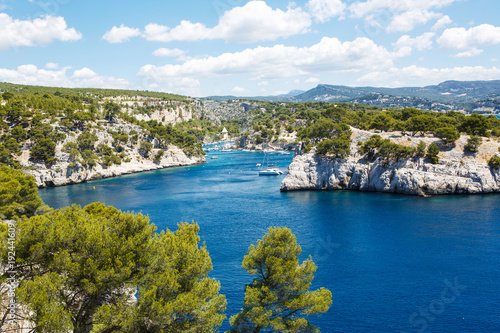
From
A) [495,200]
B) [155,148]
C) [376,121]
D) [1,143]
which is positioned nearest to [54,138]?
[1,143]

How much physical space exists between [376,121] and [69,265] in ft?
286

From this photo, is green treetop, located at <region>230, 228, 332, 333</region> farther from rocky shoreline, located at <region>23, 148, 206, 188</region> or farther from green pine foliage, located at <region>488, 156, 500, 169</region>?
rocky shoreline, located at <region>23, 148, 206, 188</region>

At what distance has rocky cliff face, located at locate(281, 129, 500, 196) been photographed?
66.9 m

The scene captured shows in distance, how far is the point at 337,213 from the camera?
5866 cm

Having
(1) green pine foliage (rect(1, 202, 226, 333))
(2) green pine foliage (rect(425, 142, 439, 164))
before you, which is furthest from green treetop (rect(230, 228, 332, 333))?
(2) green pine foliage (rect(425, 142, 439, 164))

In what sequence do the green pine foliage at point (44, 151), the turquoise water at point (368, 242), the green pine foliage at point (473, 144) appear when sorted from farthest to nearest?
1. the green pine foliage at point (44, 151)
2. the green pine foliage at point (473, 144)
3. the turquoise water at point (368, 242)

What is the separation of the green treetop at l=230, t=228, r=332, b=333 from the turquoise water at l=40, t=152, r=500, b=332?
26.2ft

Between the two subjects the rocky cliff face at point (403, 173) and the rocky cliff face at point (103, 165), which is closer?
the rocky cliff face at point (403, 173)

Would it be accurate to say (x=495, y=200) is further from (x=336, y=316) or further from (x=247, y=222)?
(x=336, y=316)

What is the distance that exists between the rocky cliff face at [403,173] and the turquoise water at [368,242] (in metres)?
3.39

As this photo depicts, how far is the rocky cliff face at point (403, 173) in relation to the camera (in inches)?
2633

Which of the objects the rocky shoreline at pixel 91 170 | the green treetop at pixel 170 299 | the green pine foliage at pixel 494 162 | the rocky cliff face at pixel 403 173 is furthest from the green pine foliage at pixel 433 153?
the rocky shoreline at pixel 91 170

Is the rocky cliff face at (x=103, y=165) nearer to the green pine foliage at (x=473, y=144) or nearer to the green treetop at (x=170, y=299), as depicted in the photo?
the green treetop at (x=170, y=299)

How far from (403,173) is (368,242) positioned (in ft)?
103
